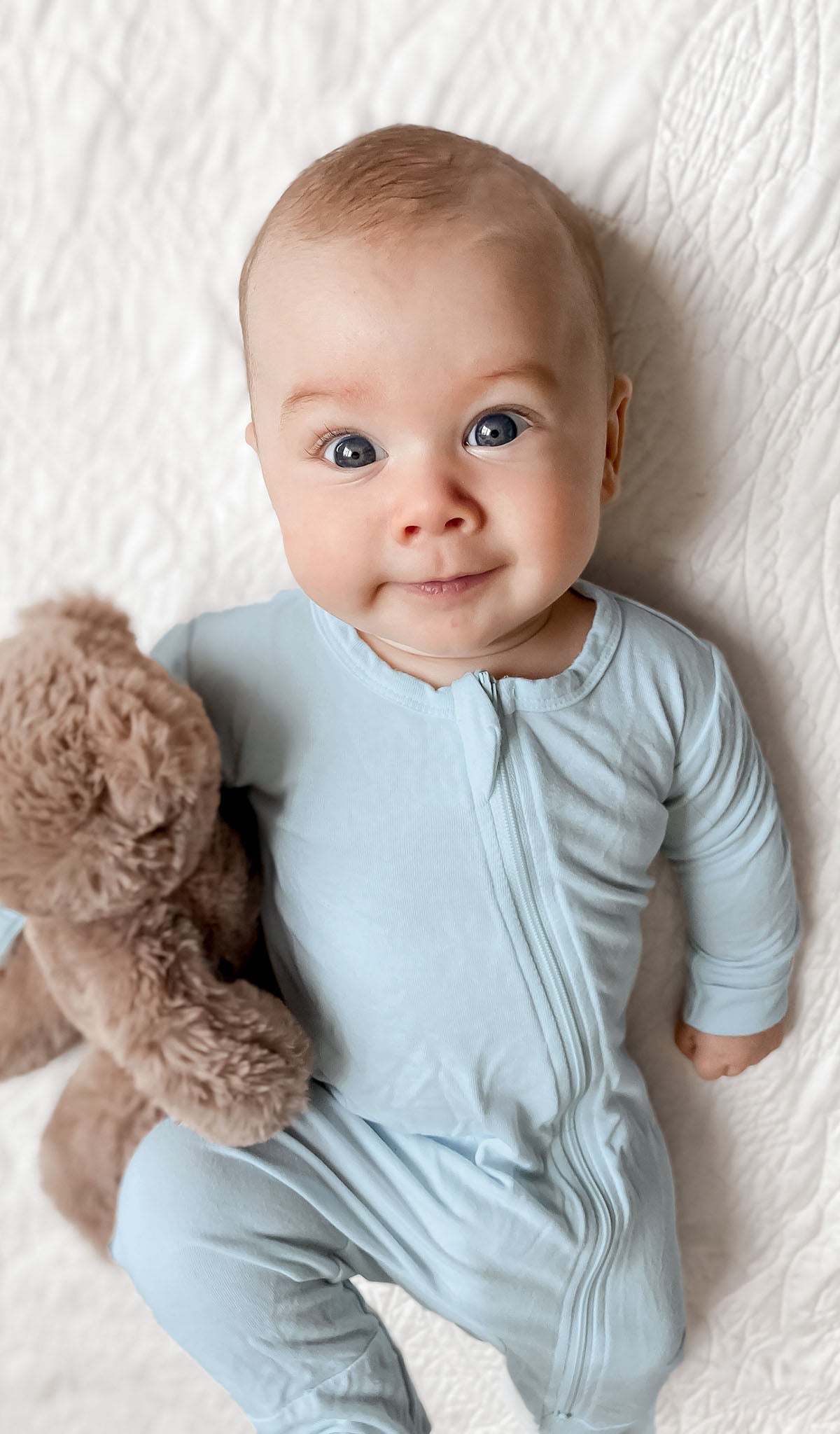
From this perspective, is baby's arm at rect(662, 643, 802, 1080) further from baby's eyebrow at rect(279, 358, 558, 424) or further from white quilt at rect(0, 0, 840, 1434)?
baby's eyebrow at rect(279, 358, 558, 424)

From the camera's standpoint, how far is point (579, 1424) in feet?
2.74

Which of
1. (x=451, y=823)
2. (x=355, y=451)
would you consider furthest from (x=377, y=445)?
(x=451, y=823)

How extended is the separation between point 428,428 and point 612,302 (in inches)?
8.5

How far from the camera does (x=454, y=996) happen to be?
745 mm

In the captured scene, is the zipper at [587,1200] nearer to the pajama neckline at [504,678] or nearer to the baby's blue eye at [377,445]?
the pajama neckline at [504,678]

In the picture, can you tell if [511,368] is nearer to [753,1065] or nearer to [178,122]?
[178,122]

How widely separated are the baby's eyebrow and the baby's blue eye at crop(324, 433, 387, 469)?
2 cm

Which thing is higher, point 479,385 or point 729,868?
point 479,385

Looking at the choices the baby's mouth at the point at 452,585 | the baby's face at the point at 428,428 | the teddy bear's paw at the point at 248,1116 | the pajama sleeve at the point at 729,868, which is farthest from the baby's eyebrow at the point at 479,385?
the teddy bear's paw at the point at 248,1116

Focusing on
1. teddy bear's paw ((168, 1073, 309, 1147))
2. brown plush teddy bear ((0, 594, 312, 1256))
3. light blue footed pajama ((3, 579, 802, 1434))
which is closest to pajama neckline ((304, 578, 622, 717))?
light blue footed pajama ((3, 579, 802, 1434))

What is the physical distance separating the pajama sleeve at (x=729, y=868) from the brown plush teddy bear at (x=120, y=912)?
0.31 m

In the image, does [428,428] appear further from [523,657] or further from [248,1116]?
[248,1116]

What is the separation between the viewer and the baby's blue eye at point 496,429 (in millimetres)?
615

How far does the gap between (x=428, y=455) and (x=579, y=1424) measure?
0.71 metres
